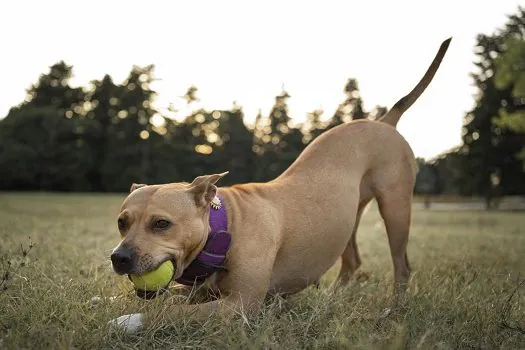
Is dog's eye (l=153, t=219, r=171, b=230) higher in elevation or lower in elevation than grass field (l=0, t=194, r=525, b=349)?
higher

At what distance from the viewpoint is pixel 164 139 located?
28.7m

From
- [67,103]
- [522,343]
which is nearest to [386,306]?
[522,343]

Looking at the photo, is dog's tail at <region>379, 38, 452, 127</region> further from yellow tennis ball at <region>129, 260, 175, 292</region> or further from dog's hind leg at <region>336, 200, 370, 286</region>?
yellow tennis ball at <region>129, 260, 175, 292</region>

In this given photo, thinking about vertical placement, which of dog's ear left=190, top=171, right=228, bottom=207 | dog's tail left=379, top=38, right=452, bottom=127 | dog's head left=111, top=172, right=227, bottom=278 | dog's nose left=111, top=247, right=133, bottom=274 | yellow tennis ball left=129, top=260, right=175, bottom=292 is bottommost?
yellow tennis ball left=129, top=260, right=175, bottom=292

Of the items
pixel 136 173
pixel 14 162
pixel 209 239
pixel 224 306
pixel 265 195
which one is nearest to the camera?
pixel 224 306

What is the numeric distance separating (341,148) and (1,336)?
3.11 meters

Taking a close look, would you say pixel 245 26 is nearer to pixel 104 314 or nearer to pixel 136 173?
pixel 104 314

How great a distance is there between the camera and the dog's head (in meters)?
3.02

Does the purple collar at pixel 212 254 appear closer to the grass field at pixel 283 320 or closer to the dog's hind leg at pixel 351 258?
the grass field at pixel 283 320

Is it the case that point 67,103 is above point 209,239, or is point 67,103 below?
above

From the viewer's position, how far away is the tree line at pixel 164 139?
24312 mm

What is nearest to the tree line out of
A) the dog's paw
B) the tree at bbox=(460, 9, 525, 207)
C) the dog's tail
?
the tree at bbox=(460, 9, 525, 207)

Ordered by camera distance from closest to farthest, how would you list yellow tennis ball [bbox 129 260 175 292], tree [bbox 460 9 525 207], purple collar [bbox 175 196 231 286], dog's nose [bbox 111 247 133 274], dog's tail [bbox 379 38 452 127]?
dog's nose [bbox 111 247 133 274] < yellow tennis ball [bbox 129 260 175 292] < purple collar [bbox 175 196 231 286] < dog's tail [bbox 379 38 452 127] < tree [bbox 460 9 525 207]

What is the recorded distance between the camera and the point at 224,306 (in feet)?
10.2
